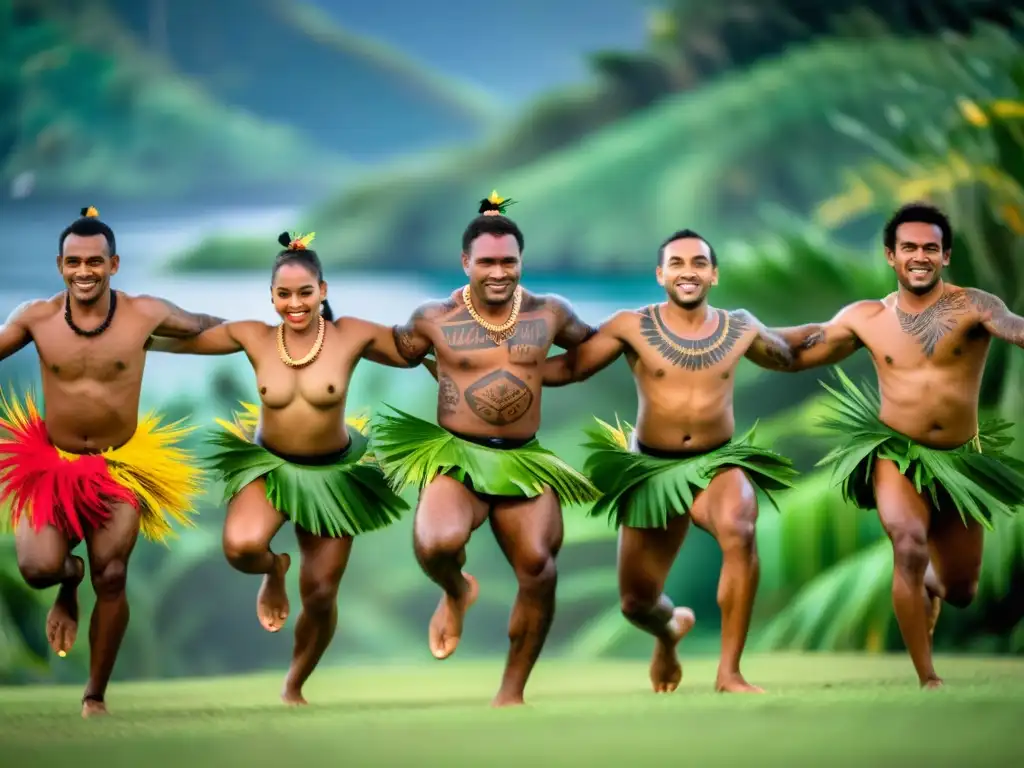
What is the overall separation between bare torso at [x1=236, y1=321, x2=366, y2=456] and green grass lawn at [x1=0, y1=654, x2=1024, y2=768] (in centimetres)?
73

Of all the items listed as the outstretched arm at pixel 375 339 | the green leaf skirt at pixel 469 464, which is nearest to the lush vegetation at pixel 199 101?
the outstretched arm at pixel 375 339

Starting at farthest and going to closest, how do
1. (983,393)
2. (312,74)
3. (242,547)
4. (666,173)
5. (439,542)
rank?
(666,173) < (312,74) < (983,393) < (242,547) < (439,542)

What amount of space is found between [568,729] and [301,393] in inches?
52.0

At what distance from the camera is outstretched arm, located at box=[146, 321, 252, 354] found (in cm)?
499

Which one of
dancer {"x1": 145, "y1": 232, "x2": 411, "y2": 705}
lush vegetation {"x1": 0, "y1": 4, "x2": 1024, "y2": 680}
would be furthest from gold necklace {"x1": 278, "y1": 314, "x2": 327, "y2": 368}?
lush vegetation {"x1": 0, "y1": 4, "x2": 1024, "y2": 680}

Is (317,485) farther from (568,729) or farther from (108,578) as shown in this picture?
(568,729)

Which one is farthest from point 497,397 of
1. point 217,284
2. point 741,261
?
point 217,284

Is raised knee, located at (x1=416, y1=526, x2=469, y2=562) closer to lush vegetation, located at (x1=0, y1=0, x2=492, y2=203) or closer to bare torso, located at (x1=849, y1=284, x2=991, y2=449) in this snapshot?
bare torso, located at (x1=849, y1=284, x2=991, y2=449)

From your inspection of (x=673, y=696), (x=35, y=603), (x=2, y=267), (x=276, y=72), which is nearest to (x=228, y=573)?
(x=35, y=603)

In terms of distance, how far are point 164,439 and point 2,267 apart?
4.08m

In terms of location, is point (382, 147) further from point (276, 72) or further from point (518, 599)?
point (518, 599)

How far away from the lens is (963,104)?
27.2 ft

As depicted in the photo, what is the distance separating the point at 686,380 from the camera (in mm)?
4977

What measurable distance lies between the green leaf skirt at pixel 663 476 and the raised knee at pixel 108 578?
132 cm
